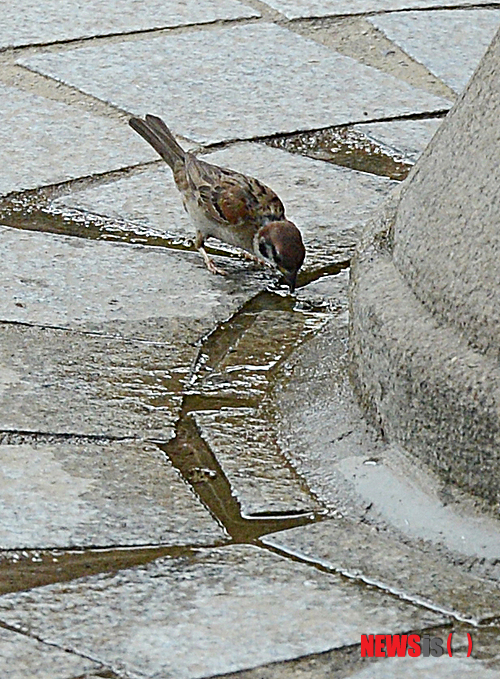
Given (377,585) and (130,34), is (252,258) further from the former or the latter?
(377,585)

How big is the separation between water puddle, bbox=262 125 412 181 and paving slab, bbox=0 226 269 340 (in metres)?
0.63

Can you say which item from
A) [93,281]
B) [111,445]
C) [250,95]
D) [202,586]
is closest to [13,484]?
[111,445]

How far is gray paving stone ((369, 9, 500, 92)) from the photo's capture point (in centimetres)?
460

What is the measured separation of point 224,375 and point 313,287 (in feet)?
1.88

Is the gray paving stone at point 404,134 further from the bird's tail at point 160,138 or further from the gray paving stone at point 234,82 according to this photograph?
the bird's tail at point 160,138

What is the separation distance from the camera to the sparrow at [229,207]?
10.8 feet

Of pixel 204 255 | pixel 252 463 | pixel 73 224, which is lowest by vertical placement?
pixel 73 224

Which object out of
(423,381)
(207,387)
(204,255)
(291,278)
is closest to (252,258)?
(204,255)

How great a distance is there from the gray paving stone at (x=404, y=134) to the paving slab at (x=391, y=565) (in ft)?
6.42

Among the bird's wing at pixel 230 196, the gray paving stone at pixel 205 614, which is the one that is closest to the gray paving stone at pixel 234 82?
the bird's wing at pixel 230 196

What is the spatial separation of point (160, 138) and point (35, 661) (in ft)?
7.20

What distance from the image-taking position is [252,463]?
2436 mm

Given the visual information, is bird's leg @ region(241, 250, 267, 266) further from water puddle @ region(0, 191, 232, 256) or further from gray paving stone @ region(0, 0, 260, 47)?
gray paving stone @ region(0, 0, 260, 47)

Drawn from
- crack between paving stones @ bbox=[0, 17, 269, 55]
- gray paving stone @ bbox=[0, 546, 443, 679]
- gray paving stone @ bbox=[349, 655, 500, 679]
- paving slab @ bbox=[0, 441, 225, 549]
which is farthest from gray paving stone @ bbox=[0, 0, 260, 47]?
gray paving stone @ bbox=[349, 655, 500, 679]
